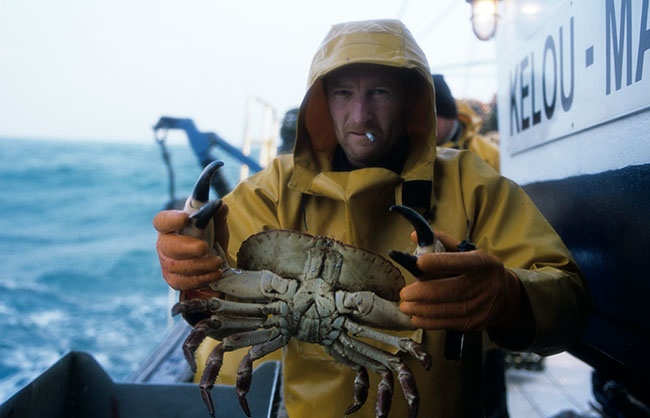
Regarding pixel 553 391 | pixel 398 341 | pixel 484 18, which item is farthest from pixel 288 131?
pixel 398 341

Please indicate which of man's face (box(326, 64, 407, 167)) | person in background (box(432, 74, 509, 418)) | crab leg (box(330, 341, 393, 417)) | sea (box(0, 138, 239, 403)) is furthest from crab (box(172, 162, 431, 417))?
sea (box(0, 138, 239, 403))

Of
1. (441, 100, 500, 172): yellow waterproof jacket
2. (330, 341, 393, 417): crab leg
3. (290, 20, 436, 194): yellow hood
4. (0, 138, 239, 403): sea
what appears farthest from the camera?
(0, 138, 239, 403): sea

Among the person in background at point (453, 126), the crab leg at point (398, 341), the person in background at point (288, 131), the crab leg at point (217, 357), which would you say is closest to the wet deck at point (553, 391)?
the person in background at point (453, 126)

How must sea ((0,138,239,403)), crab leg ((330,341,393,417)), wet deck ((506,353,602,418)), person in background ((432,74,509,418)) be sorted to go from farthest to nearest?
sea ((0,138,239,403)) < wet deck ((506,353,602,418)) < person in background ((432,74,509,418)) < crab leg ((330,341,393,417))

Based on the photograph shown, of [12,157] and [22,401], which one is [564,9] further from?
[12,157]

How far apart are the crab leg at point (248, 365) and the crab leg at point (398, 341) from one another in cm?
27

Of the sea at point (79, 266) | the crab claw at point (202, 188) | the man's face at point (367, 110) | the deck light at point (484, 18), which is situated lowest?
the sea at point (79, 266)

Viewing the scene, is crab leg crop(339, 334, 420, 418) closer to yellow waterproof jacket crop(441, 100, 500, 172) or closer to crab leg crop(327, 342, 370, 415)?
crab leg crop(327, 342, 370, 415)

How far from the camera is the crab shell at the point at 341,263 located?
A: 5.49ft

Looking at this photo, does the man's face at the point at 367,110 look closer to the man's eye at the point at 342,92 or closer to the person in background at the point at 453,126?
the man's eye at the point at 342,92

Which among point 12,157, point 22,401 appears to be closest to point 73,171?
point 12,157

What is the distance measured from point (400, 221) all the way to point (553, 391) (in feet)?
9.84

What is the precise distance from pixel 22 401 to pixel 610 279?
253cm

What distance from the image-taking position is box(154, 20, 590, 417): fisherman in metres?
1.60
